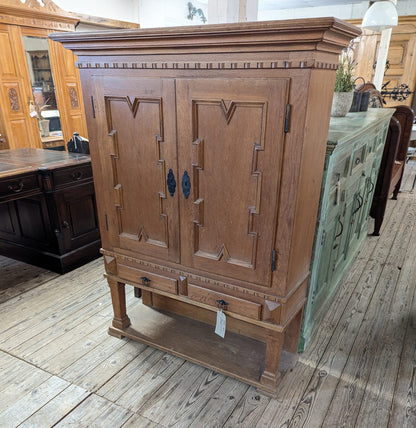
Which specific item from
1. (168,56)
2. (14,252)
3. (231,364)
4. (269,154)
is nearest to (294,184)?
(269,154)

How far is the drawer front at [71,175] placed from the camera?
2.51 m

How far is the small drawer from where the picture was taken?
1.70 metres

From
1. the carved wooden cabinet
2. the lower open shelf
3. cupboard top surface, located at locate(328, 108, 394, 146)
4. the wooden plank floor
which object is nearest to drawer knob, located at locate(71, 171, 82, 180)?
the wooden plank floor

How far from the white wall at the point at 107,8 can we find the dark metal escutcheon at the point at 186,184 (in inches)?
175

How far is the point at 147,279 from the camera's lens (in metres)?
1.76

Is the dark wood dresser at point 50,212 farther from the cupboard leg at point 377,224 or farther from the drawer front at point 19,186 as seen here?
the cupboard leg at point 377,224

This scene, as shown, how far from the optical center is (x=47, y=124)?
4.77 m

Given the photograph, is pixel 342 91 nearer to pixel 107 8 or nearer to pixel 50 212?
pixel 50 212

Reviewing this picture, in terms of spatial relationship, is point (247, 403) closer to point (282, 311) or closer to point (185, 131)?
point (282, 311)

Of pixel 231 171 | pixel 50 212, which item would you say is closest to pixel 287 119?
pixel 231 171

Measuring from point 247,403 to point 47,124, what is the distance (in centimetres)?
448

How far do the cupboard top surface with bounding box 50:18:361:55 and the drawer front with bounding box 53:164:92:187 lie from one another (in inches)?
50.6

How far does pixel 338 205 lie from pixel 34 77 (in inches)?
170

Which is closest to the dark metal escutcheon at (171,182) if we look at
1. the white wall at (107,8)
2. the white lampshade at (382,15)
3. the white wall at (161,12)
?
the white lampshade at (382,15)
